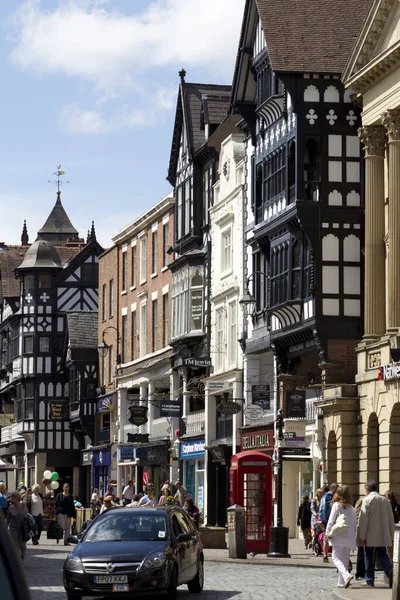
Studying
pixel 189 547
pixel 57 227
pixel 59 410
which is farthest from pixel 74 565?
pixel 57 227

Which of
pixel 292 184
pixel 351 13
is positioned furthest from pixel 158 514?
pixel 351 13

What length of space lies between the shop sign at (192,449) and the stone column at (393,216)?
16772 mm

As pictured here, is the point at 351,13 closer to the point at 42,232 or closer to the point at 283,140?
the point at 283,140

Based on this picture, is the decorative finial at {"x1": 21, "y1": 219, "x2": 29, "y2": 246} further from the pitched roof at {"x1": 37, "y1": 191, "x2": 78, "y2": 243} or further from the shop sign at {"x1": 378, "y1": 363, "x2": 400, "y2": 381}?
the shop sign at {"x1": 378, "y1": 363, "x2": 400, "y2": 381}

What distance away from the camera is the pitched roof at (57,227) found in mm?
96625

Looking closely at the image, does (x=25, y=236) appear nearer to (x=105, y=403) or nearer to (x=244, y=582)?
(x=105, y=403)

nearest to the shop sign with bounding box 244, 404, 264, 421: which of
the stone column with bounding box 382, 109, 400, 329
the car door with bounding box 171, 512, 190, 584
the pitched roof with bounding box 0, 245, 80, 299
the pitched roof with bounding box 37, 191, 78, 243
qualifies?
the stone column with bounding box 382, 109, 400, 329

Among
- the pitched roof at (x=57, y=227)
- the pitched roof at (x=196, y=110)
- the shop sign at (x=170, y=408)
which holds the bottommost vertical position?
the shop sign at (x=170, y=408)

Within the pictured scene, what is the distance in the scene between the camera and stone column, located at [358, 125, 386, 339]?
37250 mm

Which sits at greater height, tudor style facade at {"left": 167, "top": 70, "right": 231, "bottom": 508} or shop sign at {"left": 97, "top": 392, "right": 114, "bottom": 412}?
tudor style facade at {"left": 167, "top": 70, "right": 231, "bottom": 508}

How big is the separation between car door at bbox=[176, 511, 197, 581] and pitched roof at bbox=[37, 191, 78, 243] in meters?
77.4

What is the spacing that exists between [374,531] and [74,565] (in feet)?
16.8

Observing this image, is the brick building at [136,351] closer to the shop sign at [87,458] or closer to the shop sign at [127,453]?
the shop sign at [127,453]

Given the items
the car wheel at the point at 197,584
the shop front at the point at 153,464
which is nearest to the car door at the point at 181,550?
the car wheel at the point at 197,584
